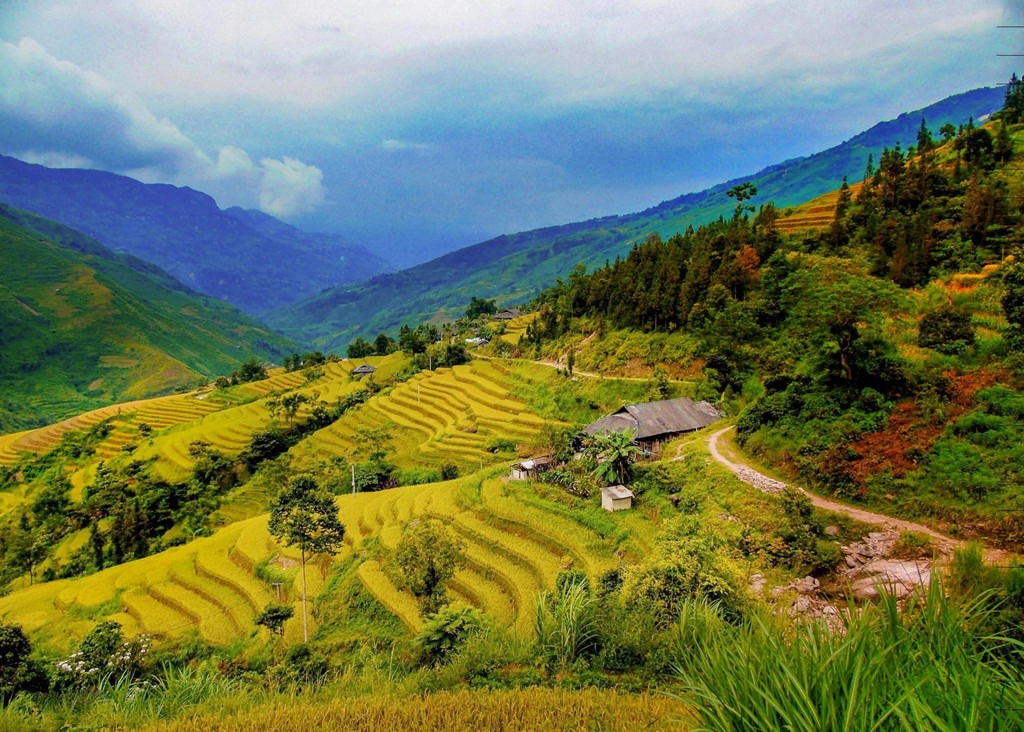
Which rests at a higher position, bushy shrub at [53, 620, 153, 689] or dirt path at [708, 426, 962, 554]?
bushy shrub at [53, 620, 153, 689]

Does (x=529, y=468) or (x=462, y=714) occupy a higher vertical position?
(x=462, y=714)

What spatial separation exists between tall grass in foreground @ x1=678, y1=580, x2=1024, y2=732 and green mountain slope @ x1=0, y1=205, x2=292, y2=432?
116 metres

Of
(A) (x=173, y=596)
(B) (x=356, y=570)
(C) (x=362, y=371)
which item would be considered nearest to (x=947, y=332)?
(B) (x=356, y=570)

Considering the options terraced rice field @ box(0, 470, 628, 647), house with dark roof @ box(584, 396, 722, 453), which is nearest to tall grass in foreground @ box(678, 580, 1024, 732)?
terraced rice field @ box(0, 470, 628, 647)

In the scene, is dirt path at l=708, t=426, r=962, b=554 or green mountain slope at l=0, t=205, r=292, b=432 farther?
green mountain slope at l=0, t=205, r=292, b=432

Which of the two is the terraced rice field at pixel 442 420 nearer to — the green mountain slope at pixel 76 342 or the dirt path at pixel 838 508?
the dirt path at pixel 838 508

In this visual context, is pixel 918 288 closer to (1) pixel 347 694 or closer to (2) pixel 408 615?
(2) pixel 408 615

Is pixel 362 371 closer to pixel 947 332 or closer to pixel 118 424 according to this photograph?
pixel 118 424

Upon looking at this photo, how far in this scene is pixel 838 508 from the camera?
1555cm

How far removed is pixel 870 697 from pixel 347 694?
6.57 m

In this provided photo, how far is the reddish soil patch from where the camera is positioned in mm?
15297

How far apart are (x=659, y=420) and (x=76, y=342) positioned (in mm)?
138165

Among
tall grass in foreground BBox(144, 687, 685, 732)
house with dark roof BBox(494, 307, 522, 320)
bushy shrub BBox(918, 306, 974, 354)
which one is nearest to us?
tall grass in foreground BBox(144, 687, 685, 732)

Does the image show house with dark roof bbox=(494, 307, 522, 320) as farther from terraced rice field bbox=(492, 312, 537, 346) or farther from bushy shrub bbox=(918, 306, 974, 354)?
bushy shrub bbox=(918, 306, 974, 354)
